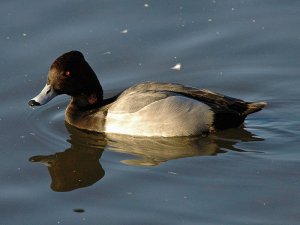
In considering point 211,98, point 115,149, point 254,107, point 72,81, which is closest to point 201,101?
point 211,98

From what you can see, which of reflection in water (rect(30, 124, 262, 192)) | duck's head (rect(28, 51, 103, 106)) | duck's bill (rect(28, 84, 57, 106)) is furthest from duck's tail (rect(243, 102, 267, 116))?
duck's bill (rect(28, 84, 57, 106))

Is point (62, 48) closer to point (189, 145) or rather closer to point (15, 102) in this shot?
point (15, 102)

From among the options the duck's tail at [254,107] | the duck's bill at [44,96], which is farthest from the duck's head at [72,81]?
the duck's tail at [254,107]

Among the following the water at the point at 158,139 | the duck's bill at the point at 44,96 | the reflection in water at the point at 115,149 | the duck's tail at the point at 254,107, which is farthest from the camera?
the duck's bill at the point at 44,96

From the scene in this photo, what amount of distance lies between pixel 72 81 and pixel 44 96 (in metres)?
0.37

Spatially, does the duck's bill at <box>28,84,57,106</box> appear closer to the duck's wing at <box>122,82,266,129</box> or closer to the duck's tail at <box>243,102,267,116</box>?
the duck's wing at <box>122,82,266,129</box>

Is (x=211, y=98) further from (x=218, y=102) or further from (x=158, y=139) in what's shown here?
(x=158, y=139)

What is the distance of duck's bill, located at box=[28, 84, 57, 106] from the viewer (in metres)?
10.4

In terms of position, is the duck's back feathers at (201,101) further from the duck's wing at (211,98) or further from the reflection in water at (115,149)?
the reflection in water at (115,149)

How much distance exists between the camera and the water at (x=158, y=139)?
838cm

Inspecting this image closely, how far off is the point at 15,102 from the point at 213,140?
238 cm

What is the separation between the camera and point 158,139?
1011 centimetres

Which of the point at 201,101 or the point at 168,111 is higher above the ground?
the point at 201,101

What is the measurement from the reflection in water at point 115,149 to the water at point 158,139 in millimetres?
18
